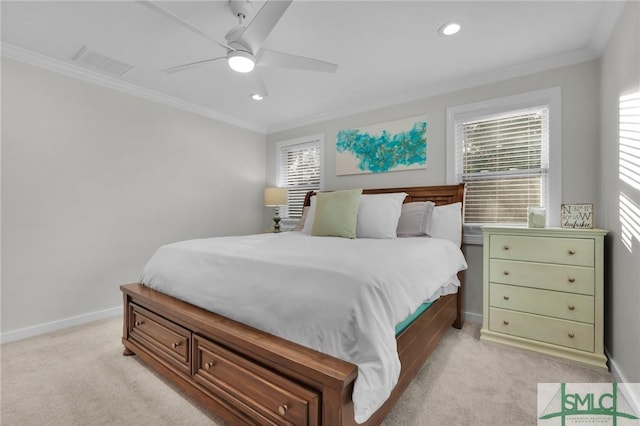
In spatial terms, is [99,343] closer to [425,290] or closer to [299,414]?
[299,414]

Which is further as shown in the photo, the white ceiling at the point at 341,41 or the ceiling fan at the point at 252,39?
the white ceiling at the point at 341,41

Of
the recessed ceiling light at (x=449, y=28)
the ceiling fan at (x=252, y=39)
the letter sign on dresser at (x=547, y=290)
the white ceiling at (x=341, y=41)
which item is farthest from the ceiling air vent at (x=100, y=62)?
the letter sign on dresser at (x=547, y=290)

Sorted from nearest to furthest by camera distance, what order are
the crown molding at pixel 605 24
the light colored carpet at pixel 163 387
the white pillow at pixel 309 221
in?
the light colored carpet at pixel 163 387
the crown molding at pixel 605 24
the white pillow at pixel 309 221

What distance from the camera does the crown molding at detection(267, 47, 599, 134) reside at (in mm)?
2445

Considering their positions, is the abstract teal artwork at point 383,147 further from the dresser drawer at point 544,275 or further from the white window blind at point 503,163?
the dresser drawer at point 544,275

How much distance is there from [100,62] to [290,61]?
193 cm

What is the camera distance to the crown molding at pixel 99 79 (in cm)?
243

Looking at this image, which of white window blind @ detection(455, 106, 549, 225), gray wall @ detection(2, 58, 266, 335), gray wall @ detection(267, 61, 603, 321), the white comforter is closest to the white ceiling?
gray wall @ detection(267, 61, 603, 321)

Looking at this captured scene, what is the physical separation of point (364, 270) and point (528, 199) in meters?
2.28

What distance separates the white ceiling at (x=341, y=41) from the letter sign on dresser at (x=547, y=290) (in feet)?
4.99

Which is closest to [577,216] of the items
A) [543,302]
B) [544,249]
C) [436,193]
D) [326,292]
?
[544,249]

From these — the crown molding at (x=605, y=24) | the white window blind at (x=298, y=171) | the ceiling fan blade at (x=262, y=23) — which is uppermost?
the crown molding at (x=605, y=24)

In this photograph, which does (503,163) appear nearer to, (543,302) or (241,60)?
(543,302)

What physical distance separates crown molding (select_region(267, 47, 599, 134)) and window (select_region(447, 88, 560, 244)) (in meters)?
0.21
